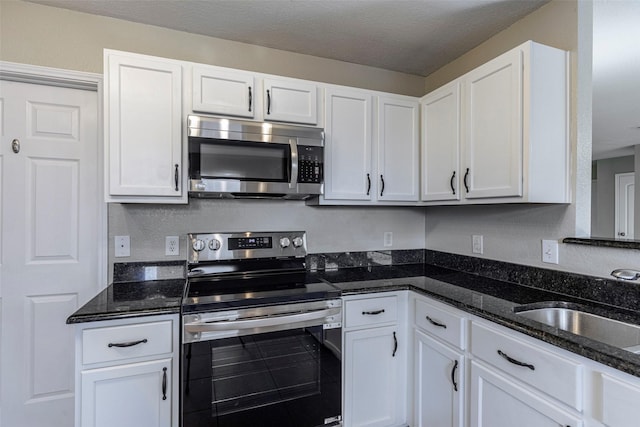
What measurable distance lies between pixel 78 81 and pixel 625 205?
8004 millimetres

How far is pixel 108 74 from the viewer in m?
1.69

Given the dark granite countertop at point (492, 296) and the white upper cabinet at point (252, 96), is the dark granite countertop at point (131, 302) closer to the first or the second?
the dark granite countertop at point (492, 296)

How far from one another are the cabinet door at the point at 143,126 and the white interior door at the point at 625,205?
23.9 feet

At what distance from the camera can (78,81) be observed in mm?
1891

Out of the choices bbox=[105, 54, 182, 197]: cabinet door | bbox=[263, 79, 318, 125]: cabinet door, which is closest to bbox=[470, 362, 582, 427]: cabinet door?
bbox=[263, 79, 318, 125]: cabinet door

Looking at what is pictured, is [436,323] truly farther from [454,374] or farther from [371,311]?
[371,311]

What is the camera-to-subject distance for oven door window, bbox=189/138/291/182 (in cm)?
178

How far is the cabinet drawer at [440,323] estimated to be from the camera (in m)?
1.55

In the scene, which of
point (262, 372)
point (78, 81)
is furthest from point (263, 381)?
point (78, 81)

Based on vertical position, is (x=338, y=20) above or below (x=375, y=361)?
above

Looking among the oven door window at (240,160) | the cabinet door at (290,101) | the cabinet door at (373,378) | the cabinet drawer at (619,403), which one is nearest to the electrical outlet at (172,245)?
the oven door window at (240,160)

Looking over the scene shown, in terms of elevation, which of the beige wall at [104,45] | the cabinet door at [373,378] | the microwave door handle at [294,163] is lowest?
the cabinet door at [373,378]

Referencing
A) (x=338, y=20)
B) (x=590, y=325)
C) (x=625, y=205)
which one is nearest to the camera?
(x=590, y=325)

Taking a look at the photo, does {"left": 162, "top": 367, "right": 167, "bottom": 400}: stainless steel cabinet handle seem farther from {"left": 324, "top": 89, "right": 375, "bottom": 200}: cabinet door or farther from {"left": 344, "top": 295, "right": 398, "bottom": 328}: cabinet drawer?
{"left": 324, "top": 89, "right": 375, "bottom": 200}: cabinet door
